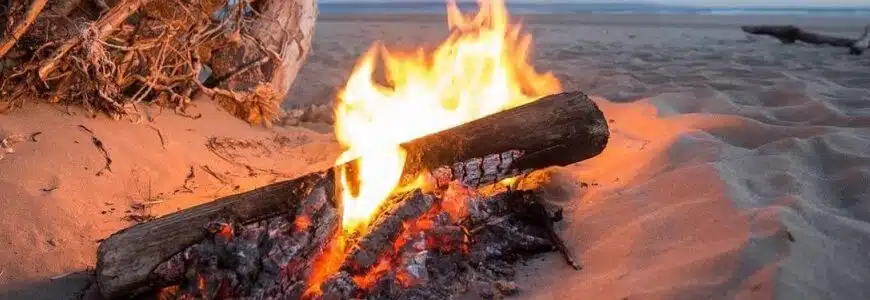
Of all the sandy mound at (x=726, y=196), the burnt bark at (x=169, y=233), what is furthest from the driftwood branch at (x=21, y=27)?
the sandy mound at (x=726, y=196)

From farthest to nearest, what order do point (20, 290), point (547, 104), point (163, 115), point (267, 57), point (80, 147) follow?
point (267, 57) → point (163, 115) → point (80, 147) → point (547, 104) → point (20, 290)

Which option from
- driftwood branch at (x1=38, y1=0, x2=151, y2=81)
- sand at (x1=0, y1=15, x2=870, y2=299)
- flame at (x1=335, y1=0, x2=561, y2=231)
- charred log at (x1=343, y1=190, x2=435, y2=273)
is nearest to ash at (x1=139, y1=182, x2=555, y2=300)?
charred log at (x1=343, y1=190, x2=435, y2=273)

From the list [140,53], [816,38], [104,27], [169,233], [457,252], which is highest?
[104,27]

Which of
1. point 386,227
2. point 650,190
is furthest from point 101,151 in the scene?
point 650,190

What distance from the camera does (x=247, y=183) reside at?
3.50 meters

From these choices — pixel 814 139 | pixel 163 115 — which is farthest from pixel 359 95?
pixel 814 139

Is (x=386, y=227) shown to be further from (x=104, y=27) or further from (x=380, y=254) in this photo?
(x=104, y=27)

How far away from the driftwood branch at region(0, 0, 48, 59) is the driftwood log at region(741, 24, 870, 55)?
7.84m

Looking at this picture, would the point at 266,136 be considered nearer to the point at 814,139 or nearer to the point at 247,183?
the point at 247,183

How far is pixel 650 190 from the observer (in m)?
2.94

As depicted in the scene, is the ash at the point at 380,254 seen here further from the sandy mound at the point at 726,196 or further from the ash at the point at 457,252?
the sandy mound at the point at 726,196

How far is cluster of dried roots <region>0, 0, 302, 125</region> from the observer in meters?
3.12

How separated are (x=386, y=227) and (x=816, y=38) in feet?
25.7

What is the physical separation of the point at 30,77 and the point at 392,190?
1909 mm
